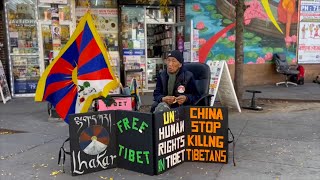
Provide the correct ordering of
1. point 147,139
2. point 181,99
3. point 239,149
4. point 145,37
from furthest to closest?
point 145,37 < point 239,149 < point 181,99 < point 147,139

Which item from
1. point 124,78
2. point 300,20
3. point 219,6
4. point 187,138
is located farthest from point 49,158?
point 300,20

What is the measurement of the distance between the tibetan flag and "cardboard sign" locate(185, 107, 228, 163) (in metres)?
1.17

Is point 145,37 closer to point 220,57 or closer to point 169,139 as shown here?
point 220,57

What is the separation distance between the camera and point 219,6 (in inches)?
467

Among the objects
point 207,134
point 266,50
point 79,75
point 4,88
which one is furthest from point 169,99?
point 266,50

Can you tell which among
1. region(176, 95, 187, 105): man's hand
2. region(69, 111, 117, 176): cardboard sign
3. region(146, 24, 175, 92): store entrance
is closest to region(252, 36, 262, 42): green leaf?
region(146, 24, 175, 92): store entrance

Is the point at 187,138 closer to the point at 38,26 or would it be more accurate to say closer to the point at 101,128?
the point at 101,128

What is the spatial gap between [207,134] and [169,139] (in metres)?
0.57

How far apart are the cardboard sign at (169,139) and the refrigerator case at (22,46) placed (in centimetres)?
753

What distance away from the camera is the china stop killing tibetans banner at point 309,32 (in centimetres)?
1279

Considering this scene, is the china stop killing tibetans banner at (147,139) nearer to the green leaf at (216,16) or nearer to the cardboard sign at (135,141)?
the cardboard sign at (135,141)

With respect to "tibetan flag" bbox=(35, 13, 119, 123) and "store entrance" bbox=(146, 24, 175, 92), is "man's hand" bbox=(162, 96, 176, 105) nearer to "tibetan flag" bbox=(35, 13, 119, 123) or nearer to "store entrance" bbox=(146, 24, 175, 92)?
"tibetan flag" bbox=(35, 13, 119, 123)

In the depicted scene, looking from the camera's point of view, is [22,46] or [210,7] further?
[210,7]

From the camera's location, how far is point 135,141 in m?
4.05
